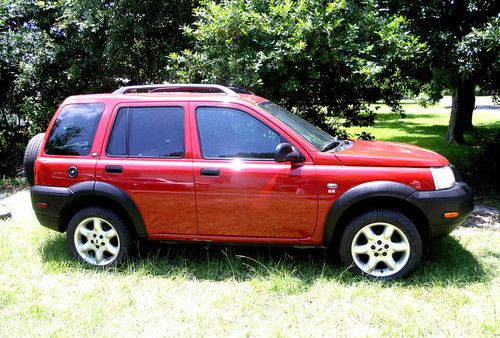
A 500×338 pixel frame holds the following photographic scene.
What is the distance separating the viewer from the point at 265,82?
654 centimetres

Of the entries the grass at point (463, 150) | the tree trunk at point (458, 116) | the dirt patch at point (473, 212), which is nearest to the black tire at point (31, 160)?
the dirt patch at point (473, 212)

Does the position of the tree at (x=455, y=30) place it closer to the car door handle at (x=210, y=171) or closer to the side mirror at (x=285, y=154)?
the side mirror at (x=285, y=154)

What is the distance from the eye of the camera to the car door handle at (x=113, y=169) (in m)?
4.46

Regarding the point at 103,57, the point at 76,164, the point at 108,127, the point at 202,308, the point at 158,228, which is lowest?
the point at 202,308

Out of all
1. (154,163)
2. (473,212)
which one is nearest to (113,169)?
(154,163)

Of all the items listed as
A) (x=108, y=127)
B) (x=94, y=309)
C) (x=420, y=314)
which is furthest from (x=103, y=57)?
(x=420, y=314)

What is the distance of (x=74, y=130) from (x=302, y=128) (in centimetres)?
229

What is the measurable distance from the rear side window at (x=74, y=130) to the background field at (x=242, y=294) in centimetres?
115

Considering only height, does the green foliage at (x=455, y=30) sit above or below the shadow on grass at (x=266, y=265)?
above

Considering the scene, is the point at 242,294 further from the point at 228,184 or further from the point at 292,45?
the point at 292,45

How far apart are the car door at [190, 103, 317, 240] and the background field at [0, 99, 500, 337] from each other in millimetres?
482

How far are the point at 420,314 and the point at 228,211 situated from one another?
1.82m

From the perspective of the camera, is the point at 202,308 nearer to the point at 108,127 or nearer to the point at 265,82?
the point at 108,127

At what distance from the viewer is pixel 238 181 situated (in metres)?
4.23
